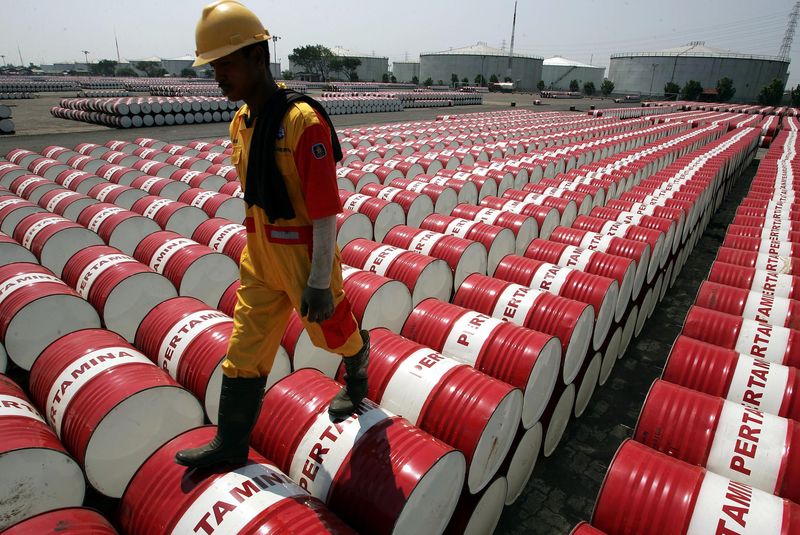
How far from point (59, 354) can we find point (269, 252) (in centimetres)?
246

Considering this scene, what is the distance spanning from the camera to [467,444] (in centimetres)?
324

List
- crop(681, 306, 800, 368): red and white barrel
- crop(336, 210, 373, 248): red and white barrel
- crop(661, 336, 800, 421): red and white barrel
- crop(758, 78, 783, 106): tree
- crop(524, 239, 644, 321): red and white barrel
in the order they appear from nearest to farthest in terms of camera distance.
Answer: crop(661, 336, 800, 421): red and white barrel
crop(681, 306, 800, 368): red and white barrel
crop(524, 239, 644, 321): red and white barrel
crop(336, 210, 373, 248): red and white barrel
crop(758, 78, 783, 106): tree

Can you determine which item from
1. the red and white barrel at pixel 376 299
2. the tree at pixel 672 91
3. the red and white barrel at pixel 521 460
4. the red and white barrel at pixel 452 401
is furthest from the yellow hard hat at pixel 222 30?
the tree at pixel 672 91

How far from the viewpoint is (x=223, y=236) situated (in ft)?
22.4

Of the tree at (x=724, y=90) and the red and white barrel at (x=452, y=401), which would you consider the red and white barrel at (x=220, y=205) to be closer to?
the red and white barrel at (x=452, y=401)

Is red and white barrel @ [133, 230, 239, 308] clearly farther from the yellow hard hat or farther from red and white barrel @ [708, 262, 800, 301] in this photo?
red and white barrel @ [708, 262, 800, 301]

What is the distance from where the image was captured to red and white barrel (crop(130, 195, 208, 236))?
25.0 ft

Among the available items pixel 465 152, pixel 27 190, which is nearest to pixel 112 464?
pixel 27 190

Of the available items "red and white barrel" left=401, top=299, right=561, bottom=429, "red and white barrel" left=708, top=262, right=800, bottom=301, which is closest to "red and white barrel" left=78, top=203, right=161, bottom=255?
"red and white barrel" left=401, top=299, right=561, bottom=429

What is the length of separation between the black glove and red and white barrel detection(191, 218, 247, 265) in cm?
440

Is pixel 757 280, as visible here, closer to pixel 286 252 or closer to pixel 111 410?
pixel 286 252

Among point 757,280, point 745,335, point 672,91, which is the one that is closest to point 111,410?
point 745,335

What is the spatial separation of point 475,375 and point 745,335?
9.60 feet

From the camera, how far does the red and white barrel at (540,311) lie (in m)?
4.61
